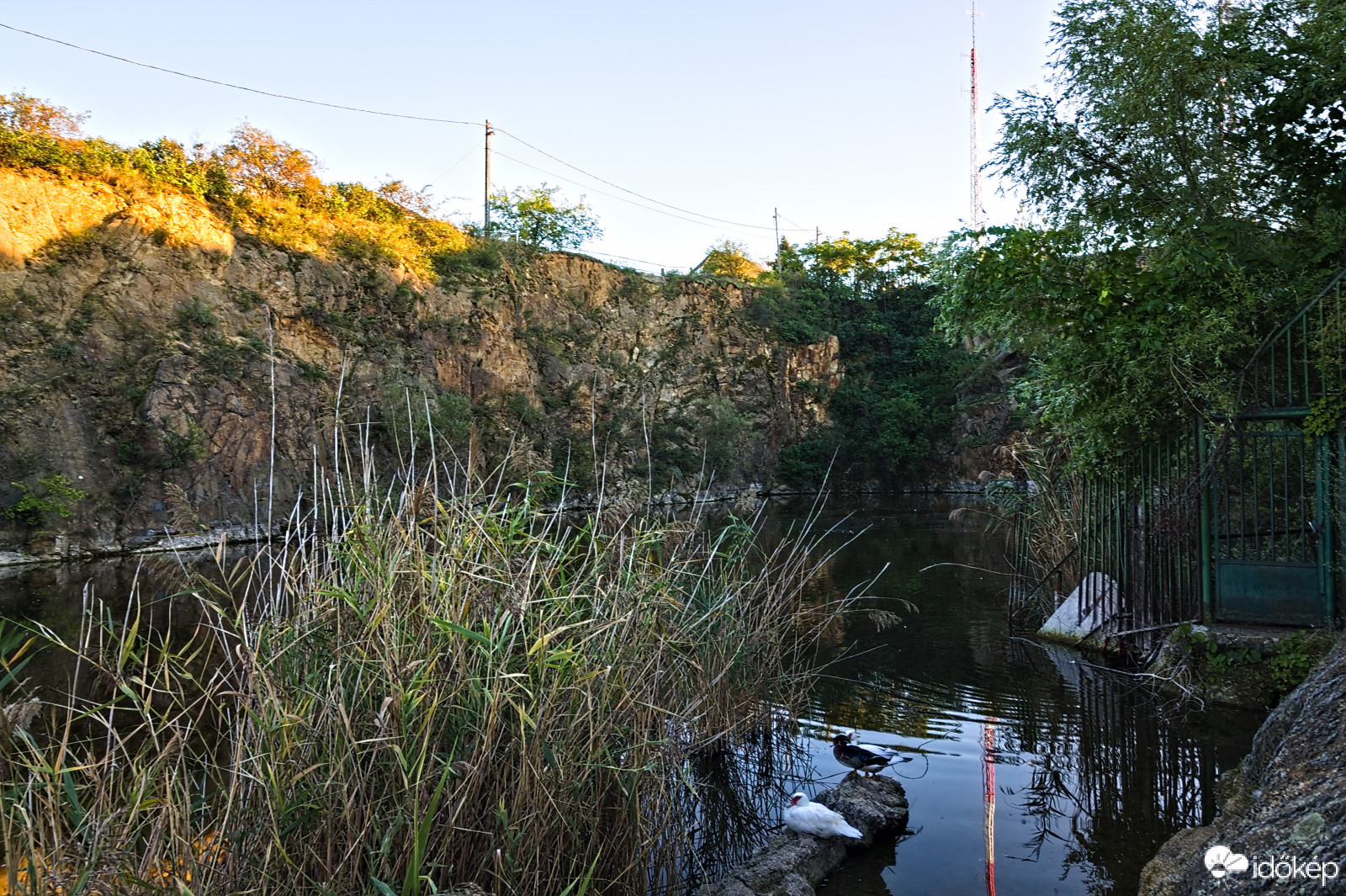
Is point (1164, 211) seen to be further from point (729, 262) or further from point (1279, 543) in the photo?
point (729, 262)

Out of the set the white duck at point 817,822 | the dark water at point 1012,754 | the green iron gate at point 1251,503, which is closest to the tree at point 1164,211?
the green iron gate at point 1251,503

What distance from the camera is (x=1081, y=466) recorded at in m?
8.38

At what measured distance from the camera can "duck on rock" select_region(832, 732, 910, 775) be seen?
5281 millimetres

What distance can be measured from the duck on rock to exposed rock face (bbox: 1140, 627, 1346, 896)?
1858 millimetres

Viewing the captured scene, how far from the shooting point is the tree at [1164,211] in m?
7.02

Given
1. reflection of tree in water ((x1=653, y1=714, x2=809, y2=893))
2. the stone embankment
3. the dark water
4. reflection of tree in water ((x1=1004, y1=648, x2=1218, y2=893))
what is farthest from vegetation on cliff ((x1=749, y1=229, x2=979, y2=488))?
the stone embankment

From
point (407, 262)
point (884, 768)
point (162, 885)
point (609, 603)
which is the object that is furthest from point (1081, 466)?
point (407, 262)

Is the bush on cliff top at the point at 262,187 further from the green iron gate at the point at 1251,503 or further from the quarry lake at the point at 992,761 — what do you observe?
the green iron gate at the point at 1251,503

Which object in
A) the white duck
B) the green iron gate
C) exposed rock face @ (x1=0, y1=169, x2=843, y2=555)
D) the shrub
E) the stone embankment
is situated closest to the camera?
the stone embankment

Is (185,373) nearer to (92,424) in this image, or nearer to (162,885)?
(92,424)

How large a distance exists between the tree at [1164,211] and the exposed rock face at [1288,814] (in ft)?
12.8

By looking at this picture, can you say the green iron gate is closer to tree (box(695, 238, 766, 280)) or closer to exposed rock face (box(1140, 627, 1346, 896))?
exposed rock face (box(1140, 627, 1346, 896))

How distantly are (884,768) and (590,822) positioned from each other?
2.95m

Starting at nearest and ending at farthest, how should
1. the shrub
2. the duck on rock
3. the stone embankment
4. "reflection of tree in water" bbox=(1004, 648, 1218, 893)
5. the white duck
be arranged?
the stone embankment < the white duck < "reflection of tree in water" bbox=(1004, 648, 1218, 893) < the duck on rock < the shrub
